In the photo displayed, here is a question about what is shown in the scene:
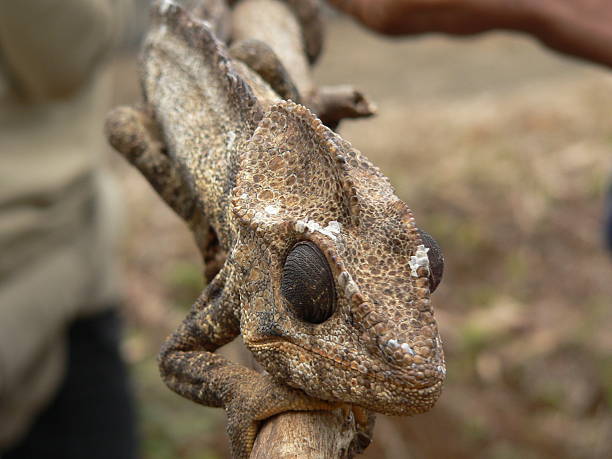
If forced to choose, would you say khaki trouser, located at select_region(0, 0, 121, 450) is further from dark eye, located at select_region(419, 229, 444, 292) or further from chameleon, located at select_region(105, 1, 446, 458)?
dark eye, located at select_region(419, 229, 444, 292)

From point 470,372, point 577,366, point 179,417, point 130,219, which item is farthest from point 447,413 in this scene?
point 130,219

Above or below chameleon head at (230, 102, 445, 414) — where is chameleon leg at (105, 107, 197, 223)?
below

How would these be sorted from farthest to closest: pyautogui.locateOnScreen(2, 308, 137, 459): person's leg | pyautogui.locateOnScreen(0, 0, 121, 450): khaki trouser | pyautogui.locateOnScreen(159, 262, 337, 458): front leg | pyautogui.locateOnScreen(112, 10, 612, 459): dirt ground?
pyautogui.locateOnScreen(112, 10, 612, 459): dirt ground, pyautogui.locateOnScreen(2, 308, 137, 459): person's leg, pyautogui.locateOnScreen(0, 0, 121, 450): khaki trouser, pyautogui.locateOnScreen(159, 262, 337, 458): front leg

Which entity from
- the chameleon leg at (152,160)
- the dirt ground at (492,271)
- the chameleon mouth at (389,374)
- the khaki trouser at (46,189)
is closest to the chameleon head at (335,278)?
the chameleon mouth at (389,374)

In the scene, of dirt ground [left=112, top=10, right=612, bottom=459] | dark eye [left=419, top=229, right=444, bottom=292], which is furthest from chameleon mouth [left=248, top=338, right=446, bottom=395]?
dirt ground [left=112, top=10, right=612, bottom=459]

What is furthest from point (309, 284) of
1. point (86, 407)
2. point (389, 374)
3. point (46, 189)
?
point (86, 407)

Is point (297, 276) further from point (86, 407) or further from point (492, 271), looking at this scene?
point (492, 271)

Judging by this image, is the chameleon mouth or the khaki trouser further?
the khaki trouser
